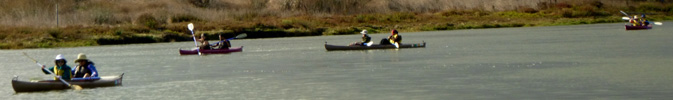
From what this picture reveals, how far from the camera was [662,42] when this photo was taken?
31859 millimetres

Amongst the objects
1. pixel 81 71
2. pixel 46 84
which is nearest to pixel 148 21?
pixel 81 71

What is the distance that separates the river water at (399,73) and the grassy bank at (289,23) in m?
10.9

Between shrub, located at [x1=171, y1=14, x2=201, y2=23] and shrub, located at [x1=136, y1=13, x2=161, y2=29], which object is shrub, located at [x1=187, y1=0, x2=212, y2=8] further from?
shrub, located at [x1=136, y1=13, x2=161, y2=29]

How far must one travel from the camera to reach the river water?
1669 cm

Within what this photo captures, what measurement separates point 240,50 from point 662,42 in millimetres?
12993

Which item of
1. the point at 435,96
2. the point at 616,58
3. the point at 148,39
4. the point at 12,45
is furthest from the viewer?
the point at 148,39

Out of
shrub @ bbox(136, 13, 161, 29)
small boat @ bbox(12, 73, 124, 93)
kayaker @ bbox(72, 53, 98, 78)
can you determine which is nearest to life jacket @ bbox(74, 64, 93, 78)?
kayaker @ bbox(72, 53, 98, 78)

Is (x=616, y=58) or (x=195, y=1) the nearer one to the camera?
(x=616, y=58)

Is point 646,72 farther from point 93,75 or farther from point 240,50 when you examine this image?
point 240,50

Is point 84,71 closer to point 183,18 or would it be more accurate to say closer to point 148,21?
point 148,21

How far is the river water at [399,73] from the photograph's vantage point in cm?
1669

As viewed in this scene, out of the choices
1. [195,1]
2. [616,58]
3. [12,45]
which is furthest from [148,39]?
[616,58]

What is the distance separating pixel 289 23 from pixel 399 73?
106 feet

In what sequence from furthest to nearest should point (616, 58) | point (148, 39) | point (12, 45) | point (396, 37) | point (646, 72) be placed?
point (148, 39), point (12, 45), point (396, 37), point (616, 58), point (646, 72)
